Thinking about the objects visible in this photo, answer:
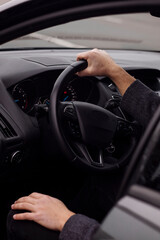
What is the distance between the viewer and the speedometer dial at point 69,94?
2.16 m

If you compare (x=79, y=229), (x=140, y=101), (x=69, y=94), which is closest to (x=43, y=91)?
(x=69, y=94)

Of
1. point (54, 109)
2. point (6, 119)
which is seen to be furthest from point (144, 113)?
point (6, 119)

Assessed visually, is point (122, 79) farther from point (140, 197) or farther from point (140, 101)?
point (140, 197)

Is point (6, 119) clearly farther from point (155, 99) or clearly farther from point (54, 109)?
point (155, 99)

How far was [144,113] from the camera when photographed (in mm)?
1761

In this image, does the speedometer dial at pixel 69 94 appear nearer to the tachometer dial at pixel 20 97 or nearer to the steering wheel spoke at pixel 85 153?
the tachometer dial at pixel 20 97

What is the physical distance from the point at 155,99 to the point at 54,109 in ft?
1.53

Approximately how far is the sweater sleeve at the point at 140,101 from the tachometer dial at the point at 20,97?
1.98 feet

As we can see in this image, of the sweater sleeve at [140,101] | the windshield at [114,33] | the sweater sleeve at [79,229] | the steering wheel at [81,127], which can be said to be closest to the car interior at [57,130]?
the steering wheel at [81,127]

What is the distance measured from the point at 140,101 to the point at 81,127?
297 mm

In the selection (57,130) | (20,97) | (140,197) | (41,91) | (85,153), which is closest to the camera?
(140,197)

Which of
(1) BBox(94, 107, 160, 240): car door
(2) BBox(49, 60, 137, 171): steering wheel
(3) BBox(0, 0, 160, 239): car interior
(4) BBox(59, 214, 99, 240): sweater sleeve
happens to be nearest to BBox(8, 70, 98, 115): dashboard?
(3) BBox(0, 0, 160, 239): car interior

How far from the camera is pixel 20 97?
82.8 inches

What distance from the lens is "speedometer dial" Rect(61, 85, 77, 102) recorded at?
2160 mm
